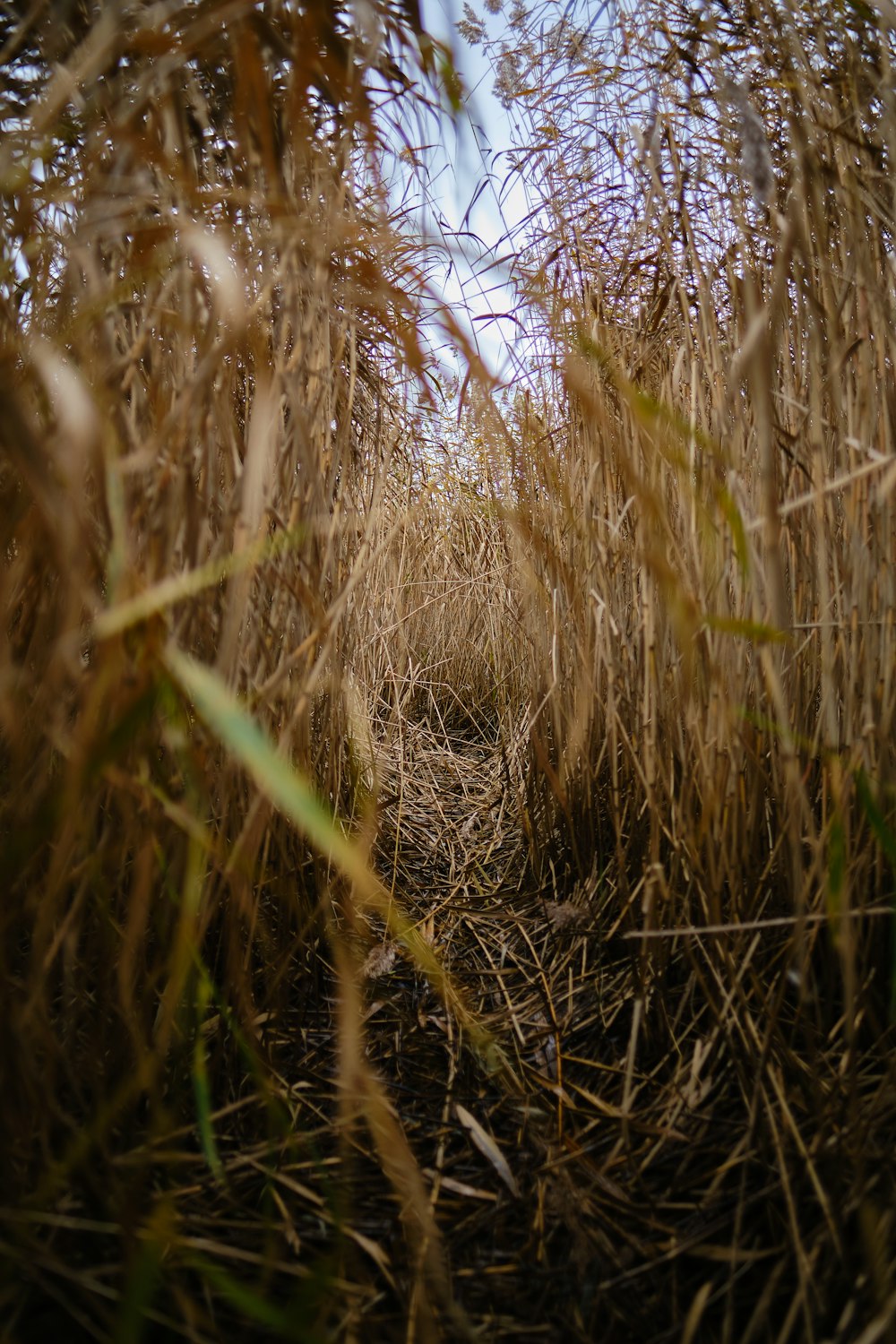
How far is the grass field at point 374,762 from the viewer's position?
44 cm

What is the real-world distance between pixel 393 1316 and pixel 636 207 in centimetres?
125

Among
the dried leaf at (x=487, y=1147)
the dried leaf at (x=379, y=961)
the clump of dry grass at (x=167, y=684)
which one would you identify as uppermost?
the clump of dry grass at (x=167, y=684)

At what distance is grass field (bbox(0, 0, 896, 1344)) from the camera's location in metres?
0.44

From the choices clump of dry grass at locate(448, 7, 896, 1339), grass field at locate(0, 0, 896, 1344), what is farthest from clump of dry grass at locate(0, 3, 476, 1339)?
clump of dry grass at locate(448, 7, 896, 1339)

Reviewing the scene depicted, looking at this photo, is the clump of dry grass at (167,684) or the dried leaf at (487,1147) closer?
the clump of dry grass at (167,684)

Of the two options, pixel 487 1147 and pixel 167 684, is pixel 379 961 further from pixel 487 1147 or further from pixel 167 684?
pixel 167 684

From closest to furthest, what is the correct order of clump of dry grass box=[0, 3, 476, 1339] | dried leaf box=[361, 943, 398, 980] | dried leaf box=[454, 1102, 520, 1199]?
1. clump of dry grass box=[0, 3, 476, 1339]
2. dried leaf box=[454, 1102, 520, 1199]
3. dried leaf box=[361, 943, 398, 980]

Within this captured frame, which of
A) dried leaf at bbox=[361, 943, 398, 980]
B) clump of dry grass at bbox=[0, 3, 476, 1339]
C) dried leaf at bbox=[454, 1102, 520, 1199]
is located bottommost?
dried leaf at bbox=[454, 1102, 520, 1199]

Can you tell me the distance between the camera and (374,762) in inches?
40.3

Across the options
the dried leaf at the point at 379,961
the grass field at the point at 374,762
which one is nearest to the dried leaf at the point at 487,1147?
the grass field at the point at 374,762

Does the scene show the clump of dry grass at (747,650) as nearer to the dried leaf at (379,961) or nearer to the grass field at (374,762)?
the grass field at (374,762)

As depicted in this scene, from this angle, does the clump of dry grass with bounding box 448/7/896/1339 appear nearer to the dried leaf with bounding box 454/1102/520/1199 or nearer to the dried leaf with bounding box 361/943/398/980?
the dried leaf with bounding box 454/1102/520/1199

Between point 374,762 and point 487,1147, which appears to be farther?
point 374,762

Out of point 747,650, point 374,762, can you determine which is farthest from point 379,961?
point 747,650
